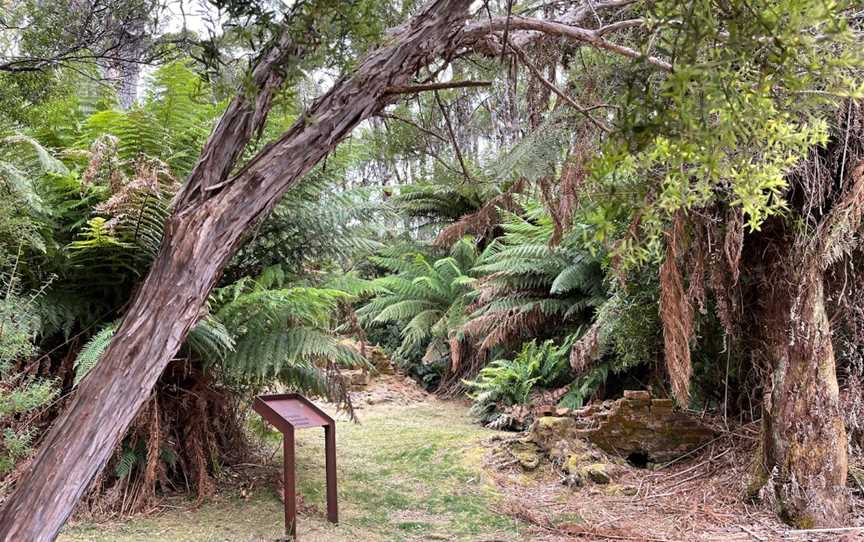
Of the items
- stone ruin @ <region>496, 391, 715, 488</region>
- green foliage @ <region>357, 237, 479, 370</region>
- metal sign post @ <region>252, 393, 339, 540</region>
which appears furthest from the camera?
green foliage @ <region>357, 237, 479, 370</region>

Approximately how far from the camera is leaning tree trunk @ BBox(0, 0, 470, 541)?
1172 mm

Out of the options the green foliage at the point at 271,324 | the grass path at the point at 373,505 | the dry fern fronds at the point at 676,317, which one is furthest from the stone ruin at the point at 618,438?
the green foliage at the point at 271,324

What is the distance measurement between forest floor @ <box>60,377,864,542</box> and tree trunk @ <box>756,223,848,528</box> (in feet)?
0.44

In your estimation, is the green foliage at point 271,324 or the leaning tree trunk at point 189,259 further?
the green foliage at point 271,324

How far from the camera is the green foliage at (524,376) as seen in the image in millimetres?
5371

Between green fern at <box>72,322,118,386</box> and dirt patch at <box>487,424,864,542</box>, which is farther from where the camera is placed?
dirt patch at <box>487,424,864,542</box>

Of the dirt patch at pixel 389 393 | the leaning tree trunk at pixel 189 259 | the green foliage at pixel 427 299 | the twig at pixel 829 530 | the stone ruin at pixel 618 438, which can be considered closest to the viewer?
the leaning tree trunk at pixel 189 259

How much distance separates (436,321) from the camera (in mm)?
7375

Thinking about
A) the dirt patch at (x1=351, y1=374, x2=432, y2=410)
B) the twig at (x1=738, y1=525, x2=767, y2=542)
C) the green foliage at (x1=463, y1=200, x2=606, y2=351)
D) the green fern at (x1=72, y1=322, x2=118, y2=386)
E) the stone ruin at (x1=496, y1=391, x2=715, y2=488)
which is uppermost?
the green foliage at (x1=463, y1=200, x2=606, y2=351)

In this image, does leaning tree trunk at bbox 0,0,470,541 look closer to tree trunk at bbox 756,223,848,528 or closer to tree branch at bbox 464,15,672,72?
tree branch at bbox 464,15,672,72

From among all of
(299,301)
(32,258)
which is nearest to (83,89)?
(32,258)

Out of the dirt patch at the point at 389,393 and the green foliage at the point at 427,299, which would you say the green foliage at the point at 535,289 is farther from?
the dirt patch at the point at 389,393

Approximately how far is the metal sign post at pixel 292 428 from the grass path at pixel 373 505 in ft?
0.29

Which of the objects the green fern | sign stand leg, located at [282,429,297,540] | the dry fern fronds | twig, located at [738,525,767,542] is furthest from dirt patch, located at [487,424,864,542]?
the green fern
